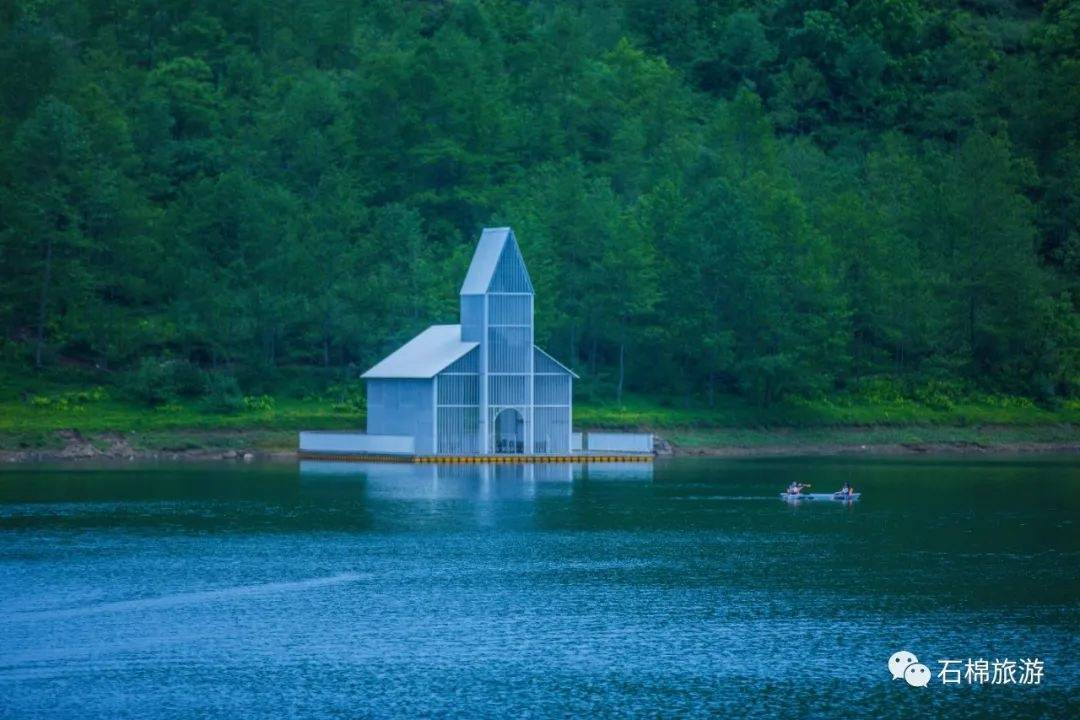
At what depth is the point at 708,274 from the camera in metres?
108

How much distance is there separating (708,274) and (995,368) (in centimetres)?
2300

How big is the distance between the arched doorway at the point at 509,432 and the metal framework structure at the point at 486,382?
3.0 inches

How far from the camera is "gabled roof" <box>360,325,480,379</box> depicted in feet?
296

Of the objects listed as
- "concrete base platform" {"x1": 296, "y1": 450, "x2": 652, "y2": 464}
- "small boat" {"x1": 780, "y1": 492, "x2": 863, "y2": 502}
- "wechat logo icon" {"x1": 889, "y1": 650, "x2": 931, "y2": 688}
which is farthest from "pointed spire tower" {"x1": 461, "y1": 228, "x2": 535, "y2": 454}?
"wechat logo icon" {"x1": 889, "y1": 650, "x2": 931, "y2": 688}

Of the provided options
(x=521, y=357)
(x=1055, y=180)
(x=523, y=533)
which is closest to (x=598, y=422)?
(x=521, y=357)

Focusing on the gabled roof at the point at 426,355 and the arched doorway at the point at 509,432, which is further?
the arched doorway at the point at 509,432

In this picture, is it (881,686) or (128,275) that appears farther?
(128,275)

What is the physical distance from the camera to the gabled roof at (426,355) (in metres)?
90.2

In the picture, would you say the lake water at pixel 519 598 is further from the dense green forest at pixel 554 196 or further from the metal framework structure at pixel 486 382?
the dense green forest at pixel 554 196

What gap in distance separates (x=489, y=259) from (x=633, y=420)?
1567 cm

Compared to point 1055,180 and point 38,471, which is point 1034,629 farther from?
point 1055,180

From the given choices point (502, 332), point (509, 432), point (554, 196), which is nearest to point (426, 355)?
point (502, 332)

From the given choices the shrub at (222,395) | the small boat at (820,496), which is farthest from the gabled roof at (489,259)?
the small boat at (820,496)

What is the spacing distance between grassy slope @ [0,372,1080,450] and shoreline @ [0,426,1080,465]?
0.33 ft
